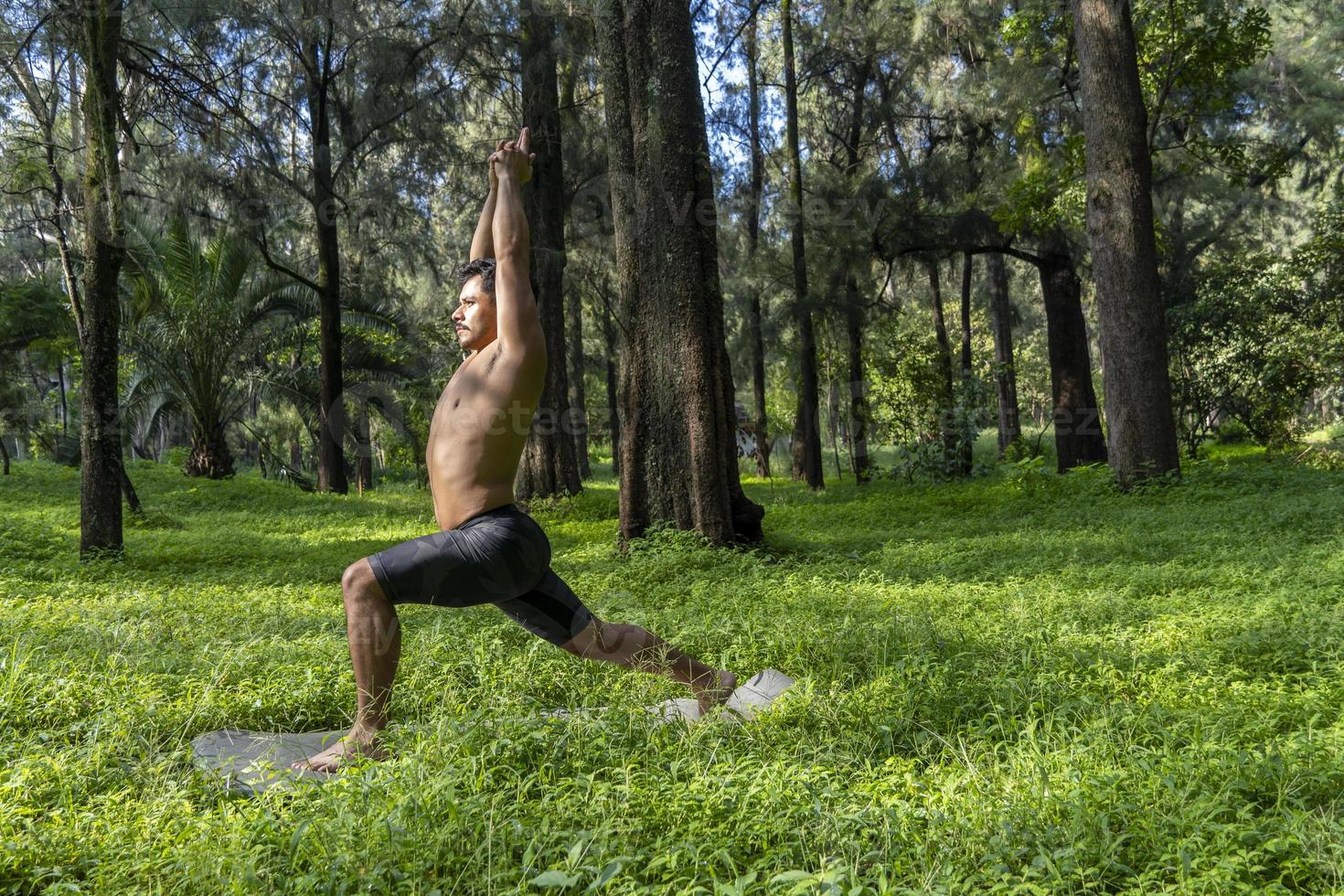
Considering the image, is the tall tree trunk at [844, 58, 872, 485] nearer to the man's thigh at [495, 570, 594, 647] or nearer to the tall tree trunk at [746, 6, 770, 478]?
the tall tree trunk at [746, 6, 770, 478]

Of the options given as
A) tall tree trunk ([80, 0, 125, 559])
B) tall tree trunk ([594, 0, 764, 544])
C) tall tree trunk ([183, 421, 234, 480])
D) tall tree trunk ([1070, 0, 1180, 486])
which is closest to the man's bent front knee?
tall tree trunk ([594, 0, 764, 544])

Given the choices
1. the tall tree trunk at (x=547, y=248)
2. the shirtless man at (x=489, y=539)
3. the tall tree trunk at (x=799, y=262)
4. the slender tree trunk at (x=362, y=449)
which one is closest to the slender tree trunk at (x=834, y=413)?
the tall tree trunk at (x=799, y=262)

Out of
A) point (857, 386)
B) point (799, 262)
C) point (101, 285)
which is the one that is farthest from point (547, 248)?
point (857, 386)

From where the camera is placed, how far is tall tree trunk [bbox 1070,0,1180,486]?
34.6ft

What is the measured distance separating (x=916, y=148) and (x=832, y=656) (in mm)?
19278

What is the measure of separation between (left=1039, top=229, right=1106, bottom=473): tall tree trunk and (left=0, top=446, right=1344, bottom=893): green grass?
298 inches

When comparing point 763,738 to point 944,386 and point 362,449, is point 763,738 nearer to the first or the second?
point 944,386

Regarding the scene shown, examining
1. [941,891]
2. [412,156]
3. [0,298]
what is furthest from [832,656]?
[0,298]

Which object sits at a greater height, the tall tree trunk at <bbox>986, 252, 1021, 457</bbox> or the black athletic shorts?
the tall tree trunk at <bbox>986, 252, 1021, 457</bbox>

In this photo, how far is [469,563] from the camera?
3422 mm

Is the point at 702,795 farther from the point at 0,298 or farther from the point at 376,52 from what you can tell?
the point at 0,298

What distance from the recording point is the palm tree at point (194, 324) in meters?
17.9

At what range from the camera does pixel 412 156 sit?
811 inches

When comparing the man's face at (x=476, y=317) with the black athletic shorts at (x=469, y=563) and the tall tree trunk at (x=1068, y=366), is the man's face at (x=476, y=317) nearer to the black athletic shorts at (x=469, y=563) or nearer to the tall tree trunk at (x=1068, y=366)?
the black athletic shorts at (x=469, y=563)
